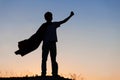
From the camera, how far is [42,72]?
16594mm

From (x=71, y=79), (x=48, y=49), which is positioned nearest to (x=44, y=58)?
(x=48, y=49)

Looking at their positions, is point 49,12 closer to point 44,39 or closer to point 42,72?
point 44,39

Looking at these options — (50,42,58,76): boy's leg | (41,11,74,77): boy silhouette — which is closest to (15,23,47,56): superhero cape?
(41,11,74,77): boy silhouette

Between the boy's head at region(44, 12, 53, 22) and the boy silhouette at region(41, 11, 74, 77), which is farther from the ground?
the boy's head at region(44, 12, 53, 22)

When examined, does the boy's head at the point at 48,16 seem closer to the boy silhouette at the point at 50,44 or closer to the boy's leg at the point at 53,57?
the boy silhouette at the point at 50,44

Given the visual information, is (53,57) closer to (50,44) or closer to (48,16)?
(50,44)

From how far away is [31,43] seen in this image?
17.2 m

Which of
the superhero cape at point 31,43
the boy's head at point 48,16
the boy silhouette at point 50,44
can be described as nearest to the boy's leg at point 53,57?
the boy silhouette at point 50,44

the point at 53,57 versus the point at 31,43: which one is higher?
the point at 31,43

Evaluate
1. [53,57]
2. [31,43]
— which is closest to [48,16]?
[31,43]

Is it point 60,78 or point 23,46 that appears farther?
point 23,46

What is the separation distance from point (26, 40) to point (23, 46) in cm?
33

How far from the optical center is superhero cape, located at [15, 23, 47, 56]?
56.1 ft

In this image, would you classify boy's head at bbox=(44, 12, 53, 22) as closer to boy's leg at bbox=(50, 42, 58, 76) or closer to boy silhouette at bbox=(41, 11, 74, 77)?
boy silhouette at bbox=(41, 11, 74, 77)
